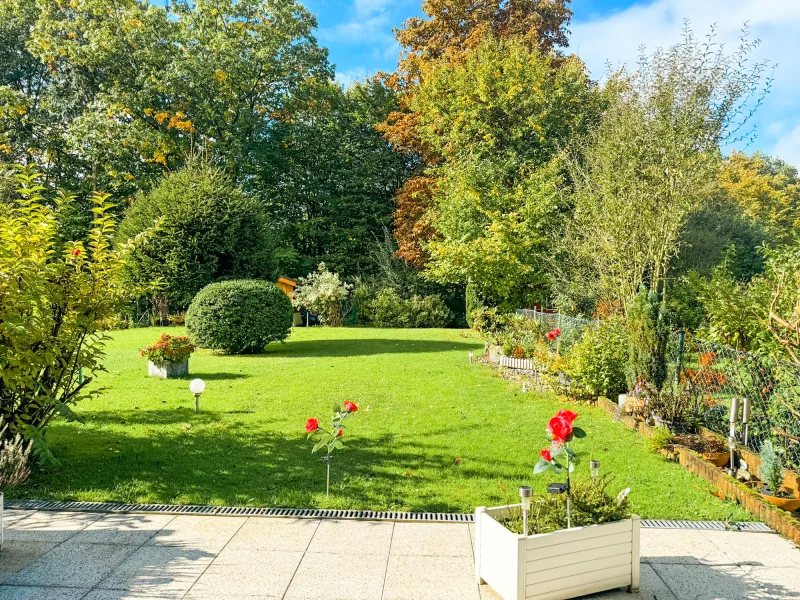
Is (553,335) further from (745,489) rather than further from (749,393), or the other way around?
(745,489)

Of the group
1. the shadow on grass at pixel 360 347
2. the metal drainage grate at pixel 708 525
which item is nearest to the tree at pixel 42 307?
the metal drainage grate at pixel 708 525

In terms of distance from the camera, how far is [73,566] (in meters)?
4.10

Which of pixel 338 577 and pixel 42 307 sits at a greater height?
pixel 42 307

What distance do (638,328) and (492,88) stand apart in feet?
48.6

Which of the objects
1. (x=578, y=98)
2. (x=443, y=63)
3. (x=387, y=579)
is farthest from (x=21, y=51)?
(x=387, y=579)

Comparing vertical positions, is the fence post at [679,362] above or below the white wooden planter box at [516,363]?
above

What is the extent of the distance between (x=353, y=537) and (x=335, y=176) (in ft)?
86.4

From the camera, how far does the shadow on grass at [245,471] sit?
18.1 ft

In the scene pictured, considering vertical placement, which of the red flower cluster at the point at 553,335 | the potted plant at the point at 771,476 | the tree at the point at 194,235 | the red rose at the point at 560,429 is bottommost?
the potted plant at the point at 771,476

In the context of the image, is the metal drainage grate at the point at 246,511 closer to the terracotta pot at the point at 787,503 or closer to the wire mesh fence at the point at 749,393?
the terracotta pot at the point at 787,503

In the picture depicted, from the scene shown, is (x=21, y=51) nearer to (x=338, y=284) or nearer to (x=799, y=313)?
(x=338, y=284)

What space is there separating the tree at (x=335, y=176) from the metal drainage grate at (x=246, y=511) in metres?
23.2

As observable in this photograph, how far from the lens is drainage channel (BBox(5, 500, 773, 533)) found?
5016 millimetres

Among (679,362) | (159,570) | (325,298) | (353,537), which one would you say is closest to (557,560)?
(353,537)
